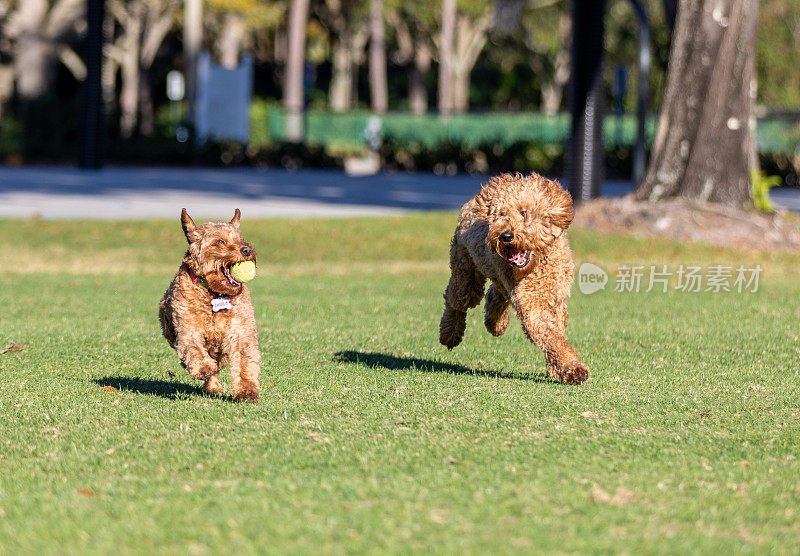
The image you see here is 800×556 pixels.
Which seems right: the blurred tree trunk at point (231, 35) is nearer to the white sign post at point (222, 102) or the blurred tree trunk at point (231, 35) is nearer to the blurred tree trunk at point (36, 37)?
the blurred tree trunk at point (36, 37)

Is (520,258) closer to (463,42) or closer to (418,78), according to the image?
(463,42)

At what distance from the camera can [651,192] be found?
63.2ft

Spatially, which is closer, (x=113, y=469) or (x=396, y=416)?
(x=113, y=469)

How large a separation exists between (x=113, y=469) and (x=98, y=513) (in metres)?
0.74

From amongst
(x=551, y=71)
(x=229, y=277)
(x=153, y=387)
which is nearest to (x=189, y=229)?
(x=229, y=277)

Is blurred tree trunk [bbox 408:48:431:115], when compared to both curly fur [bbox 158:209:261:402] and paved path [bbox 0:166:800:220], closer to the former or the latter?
paved path [bbox 0:166:800:220]

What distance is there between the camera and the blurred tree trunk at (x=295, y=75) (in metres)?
44.1

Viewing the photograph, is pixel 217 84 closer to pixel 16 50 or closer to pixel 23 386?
pixel 16 50

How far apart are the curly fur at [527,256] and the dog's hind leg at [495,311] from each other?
0.07 meters

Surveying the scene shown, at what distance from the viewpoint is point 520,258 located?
7.45 meters

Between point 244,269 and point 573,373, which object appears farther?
point 573,373

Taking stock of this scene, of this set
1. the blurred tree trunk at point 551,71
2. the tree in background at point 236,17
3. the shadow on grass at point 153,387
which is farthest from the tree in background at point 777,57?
the shadow on grass at point 153,387

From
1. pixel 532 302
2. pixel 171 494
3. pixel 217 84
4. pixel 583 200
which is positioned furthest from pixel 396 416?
pixel 217 84

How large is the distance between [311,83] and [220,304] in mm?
45715
